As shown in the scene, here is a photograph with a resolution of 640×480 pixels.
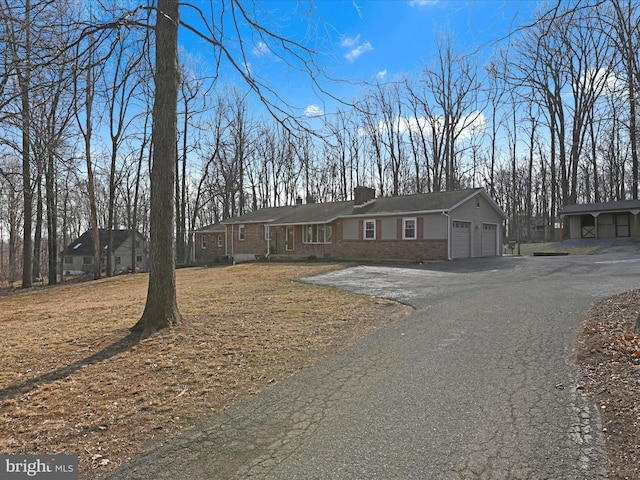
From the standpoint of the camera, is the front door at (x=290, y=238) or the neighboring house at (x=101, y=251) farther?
the neighboring house at (x=101, y=251)

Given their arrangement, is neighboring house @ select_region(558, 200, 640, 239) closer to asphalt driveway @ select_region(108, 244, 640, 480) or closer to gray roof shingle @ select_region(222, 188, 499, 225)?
gray roof shingle @ select_region(222, 188, 499, 225)

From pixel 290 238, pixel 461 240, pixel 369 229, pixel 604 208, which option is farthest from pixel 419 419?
pixel 604 208

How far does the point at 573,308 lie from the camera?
7.74m

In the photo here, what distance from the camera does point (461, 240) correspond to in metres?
21.1

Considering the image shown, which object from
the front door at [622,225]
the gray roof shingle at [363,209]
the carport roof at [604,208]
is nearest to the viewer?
the gray roof shingle at [363,209]

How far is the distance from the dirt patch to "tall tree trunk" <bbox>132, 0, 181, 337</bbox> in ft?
19.9

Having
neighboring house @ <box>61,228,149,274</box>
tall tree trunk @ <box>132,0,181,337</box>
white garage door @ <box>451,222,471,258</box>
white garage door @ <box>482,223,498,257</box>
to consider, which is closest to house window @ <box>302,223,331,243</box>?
white garage door @ <box>451,222,471,258</box>

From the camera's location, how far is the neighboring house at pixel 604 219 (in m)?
28.6

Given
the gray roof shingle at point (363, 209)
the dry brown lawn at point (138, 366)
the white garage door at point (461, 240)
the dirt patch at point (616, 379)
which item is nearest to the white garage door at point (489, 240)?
the white garage door at point (461, 240)

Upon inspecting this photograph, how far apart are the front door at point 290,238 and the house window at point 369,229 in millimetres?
6065

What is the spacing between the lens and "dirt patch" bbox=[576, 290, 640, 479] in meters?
2.73

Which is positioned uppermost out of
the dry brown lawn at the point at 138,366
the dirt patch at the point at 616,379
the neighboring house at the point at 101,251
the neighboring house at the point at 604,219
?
the neighboring house at the point at 604,219

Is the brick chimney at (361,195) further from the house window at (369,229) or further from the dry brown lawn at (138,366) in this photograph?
the dry brown lawn at (138,366)

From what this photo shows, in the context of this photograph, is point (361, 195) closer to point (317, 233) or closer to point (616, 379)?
point (317, 233)
